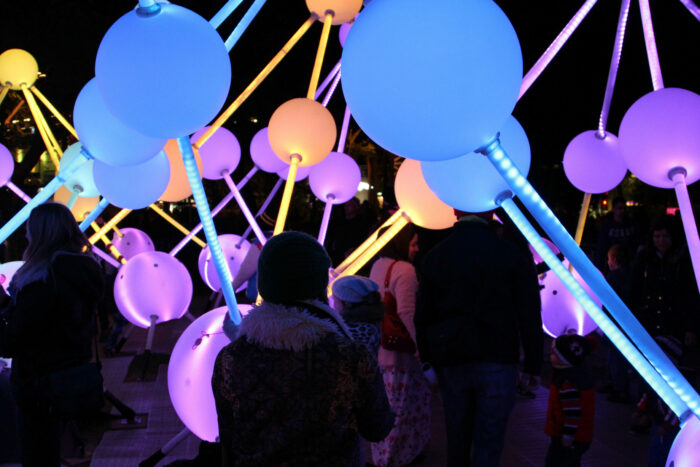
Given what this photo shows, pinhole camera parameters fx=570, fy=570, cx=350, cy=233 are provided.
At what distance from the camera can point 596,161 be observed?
12.4 feet

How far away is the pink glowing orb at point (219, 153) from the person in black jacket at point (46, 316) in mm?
2059

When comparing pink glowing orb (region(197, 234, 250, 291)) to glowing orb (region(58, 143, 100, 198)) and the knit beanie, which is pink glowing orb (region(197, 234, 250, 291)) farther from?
the knit beanie

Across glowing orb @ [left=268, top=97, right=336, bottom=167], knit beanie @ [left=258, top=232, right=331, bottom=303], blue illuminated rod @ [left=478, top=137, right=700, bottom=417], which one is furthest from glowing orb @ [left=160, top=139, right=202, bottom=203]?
blue illuminated rod @ [left=478, top=137, right=700, bottom=417]

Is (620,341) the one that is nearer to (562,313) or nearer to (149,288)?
(562,313)

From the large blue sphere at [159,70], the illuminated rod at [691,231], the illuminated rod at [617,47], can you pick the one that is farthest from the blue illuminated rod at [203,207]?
the illuminated rod at [617,47]

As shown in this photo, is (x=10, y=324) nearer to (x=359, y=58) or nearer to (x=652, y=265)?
(x=359, y=58)

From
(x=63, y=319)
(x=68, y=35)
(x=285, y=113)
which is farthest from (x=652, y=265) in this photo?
(x=68, y=35)

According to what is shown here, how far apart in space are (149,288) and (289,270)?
3.42 m

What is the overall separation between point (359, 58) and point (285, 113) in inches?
74.8

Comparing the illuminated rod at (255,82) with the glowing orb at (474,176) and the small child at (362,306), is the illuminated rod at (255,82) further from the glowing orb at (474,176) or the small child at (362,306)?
the glowing orb at (474,176)

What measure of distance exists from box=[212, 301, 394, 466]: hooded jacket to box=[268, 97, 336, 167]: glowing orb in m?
1.89

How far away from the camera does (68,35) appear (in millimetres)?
5602

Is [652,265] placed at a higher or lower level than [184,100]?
lower

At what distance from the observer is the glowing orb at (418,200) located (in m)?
2.85
